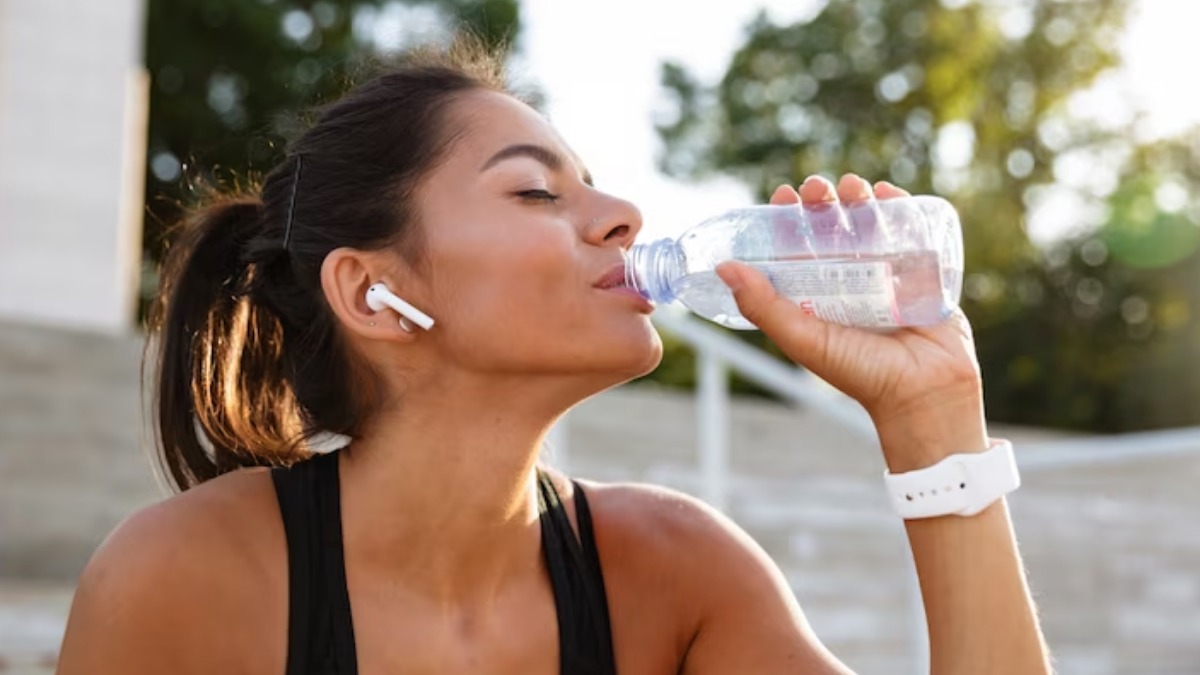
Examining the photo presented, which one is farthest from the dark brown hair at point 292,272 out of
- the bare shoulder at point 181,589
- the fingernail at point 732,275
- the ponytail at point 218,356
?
the fingernail at point 732,275

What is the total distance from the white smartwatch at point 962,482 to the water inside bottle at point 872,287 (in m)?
0.18

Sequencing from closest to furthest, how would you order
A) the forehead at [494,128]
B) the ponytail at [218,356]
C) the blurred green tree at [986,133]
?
the forehead at [494,128] < the ponytail at [218,356] < the blurred green tree at [986,133]

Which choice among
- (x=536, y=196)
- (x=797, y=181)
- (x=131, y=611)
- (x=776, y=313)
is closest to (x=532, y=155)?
(x=536, y=196)

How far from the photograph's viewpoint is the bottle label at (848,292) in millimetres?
1908

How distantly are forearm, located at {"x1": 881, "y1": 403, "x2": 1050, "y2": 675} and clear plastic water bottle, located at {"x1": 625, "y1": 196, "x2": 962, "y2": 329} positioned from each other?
152 millimetres

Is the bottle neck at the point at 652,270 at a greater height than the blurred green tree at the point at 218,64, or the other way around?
the blurred green tree at the point at 218,64

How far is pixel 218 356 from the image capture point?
233 cm

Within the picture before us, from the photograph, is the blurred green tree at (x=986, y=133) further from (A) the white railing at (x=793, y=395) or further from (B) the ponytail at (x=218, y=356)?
(B) the ponytail at (x=218, y=356)

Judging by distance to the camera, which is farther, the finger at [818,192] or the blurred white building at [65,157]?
the blurred white building at [65,157]

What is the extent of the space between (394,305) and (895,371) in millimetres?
650

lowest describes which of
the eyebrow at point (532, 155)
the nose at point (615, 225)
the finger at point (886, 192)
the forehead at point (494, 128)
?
the nose at point (615, 225)

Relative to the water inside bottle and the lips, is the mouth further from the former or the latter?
the water inside bottle

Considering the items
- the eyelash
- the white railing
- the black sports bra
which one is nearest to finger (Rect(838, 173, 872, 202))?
the eyelash

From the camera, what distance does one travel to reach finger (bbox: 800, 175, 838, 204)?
1915mm
